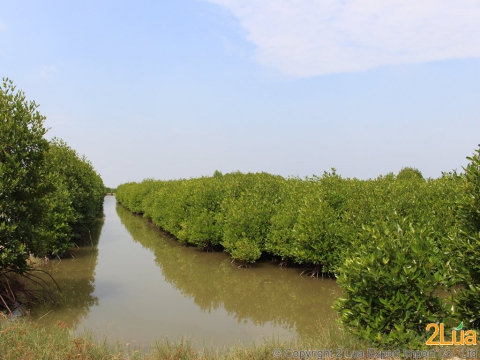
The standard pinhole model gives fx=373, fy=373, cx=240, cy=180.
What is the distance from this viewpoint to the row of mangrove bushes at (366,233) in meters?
4.66

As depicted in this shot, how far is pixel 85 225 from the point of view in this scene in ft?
56.9

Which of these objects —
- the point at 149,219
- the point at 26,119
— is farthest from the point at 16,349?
the point at 149,219

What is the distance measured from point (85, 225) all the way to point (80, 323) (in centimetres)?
1075

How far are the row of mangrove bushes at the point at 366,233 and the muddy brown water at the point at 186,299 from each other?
1048mm

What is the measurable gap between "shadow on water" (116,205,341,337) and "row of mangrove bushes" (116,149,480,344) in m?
0.61

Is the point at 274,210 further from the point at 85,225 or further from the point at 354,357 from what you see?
the point at 85,225

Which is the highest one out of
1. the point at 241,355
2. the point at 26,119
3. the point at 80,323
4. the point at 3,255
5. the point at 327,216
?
the point at 26,119

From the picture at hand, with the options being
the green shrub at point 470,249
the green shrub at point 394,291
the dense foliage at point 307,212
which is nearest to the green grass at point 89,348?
the green shrub at point 394,291

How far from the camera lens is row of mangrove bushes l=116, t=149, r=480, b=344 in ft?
15.3

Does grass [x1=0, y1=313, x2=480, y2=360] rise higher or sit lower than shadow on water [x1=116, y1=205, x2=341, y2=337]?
higher

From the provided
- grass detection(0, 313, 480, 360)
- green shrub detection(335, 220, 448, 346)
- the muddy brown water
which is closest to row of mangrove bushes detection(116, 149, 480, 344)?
green shrub detection(335, 220, 448, 346)

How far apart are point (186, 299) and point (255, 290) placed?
1896 mm

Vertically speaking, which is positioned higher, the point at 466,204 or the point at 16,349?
the point at 466,204

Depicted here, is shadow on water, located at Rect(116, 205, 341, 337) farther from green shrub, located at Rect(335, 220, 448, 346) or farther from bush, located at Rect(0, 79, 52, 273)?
bush, located at Rect(0, 79, 52, 273)
